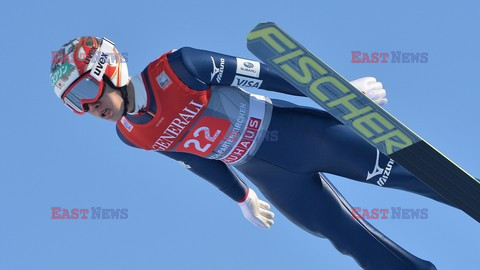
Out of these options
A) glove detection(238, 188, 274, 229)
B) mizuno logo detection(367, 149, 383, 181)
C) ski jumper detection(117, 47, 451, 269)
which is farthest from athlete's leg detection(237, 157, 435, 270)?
glove detection(238, 188, 274, 229)

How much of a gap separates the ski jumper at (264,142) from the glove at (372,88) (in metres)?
0.32

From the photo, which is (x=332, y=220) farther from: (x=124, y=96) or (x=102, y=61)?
(x=102, y=61)

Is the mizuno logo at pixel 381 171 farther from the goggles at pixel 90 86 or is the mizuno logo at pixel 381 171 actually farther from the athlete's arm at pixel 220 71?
the goggles at pixel 90 86

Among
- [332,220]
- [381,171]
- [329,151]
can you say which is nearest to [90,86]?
[329,151]

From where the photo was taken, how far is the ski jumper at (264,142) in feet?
25.5

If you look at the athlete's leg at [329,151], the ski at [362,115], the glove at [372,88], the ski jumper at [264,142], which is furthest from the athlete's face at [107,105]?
the glove at [372,88]

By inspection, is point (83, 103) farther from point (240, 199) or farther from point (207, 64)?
point (240, 199)

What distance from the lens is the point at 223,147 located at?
8031 millimetres

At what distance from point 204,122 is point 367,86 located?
124cm

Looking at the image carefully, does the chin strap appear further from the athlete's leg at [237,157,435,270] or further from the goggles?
the athlete's leg at [237,157,435,270]

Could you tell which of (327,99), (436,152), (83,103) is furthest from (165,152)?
(436,152)

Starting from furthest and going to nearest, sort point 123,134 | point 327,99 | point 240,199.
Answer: point 240,199 < point 123,134 < point 327,99

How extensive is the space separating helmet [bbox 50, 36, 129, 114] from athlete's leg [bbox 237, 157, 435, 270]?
1251 mm

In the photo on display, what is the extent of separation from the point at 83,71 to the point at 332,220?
209cm
